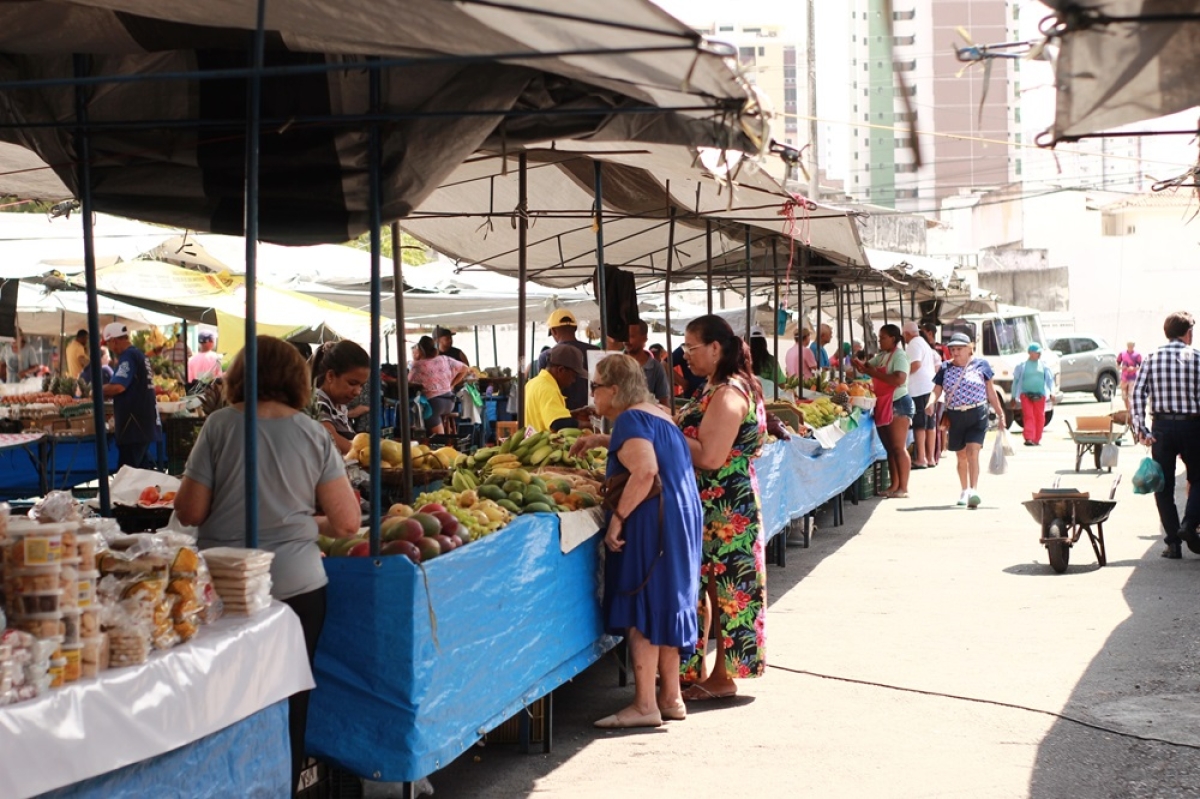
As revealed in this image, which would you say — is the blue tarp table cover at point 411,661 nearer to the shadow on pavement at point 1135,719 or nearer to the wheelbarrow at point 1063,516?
Result: the shadow on pavement at point 1135,719

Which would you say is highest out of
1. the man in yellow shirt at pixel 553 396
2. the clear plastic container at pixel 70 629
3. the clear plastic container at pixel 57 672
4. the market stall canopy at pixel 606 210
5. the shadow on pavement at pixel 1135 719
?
the market stall canopy at pixel 606 210

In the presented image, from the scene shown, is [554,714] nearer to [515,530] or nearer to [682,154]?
[515,530]

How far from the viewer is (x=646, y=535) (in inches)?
268

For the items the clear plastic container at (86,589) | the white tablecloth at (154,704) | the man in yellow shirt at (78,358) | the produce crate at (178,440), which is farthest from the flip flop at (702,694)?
the man in yellow shirt at (78,358)

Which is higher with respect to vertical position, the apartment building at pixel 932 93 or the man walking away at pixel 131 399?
the apartment building at pixel 932 93

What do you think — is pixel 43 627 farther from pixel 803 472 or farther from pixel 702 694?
pixel 803 472

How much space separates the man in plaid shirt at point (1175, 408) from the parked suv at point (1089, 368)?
86.0ft

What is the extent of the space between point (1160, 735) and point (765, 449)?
408 cm

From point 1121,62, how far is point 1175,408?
8.36m

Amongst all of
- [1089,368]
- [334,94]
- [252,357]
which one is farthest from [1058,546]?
[1089,368]

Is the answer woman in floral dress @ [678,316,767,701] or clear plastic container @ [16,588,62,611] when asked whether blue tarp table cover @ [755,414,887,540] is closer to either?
woman in floral dress @ [678,316,767,701]

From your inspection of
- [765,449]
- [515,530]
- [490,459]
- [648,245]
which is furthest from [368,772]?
[648,245]

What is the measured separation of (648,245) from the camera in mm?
14719

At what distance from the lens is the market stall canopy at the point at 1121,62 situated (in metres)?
4.10
